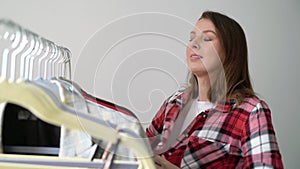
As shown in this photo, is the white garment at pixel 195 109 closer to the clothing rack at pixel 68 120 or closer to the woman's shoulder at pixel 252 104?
the woman's shoulder at pixel 252 104

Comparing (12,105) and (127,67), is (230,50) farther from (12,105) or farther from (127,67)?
(12,105)

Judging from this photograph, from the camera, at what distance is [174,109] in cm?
135

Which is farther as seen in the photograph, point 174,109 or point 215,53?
point 174,109

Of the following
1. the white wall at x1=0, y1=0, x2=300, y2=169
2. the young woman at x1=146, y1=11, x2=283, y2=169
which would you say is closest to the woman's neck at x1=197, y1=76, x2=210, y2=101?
the young woman at x1=146, y1=11, x2=283, y2=169

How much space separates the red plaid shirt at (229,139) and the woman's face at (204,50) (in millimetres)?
136

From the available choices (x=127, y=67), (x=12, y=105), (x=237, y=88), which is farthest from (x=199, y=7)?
(x=12, y=105)

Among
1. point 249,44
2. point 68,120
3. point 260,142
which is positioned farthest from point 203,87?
point 68,120

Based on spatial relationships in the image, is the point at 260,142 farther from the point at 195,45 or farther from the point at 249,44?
the point at 249,44

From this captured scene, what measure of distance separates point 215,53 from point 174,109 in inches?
11.5

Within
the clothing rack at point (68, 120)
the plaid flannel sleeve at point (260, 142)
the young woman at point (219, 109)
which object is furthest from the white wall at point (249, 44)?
the clothing rack at point (68, 120)

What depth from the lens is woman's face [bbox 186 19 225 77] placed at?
45.6 inches

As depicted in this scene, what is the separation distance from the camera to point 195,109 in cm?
129

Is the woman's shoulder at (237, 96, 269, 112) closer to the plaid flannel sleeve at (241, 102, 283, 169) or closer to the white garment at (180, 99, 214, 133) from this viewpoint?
the plaid flannel sleeve at (241, 102, 283, 169)

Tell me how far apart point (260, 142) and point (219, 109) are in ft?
0.64
